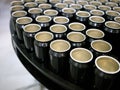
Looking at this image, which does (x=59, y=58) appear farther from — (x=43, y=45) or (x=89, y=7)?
(x=89, y=7)

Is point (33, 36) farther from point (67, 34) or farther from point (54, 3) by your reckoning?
point (54, 3)

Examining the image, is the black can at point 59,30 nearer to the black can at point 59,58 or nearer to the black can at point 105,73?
the black can at point 59,58

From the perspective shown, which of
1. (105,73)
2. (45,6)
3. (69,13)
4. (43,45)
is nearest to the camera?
(105,73)

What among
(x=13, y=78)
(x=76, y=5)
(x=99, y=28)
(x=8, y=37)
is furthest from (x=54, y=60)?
(x=8, y=37)

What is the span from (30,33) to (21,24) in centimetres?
9

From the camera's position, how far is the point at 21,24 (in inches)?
28.6

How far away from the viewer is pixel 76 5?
97 centimetres

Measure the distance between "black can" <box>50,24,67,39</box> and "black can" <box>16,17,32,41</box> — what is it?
13 centimetres

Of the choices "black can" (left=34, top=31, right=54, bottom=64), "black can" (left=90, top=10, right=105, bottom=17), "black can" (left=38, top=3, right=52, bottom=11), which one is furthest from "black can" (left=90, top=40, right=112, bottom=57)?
"black can" (left=38, top=3, right=52, bottom=11)

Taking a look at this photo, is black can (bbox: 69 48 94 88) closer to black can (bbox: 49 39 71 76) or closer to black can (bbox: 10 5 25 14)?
black can (bbox: 49 39 71 76)

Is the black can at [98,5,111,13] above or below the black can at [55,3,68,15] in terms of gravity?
below

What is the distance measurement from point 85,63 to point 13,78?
3.61ft

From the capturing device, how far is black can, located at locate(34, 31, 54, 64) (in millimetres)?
618

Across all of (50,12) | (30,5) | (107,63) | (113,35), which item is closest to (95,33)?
(113,35)
